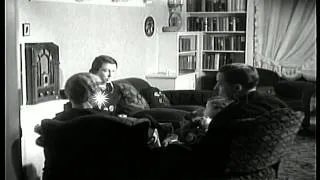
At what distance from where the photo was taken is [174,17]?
14.0 feet

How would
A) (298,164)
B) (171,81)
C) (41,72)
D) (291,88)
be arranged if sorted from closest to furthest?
(41,72)
(298,164)
(291,88)
(171,81)

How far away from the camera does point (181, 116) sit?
2.88 m

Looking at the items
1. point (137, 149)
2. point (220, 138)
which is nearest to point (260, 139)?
point (220, 138)

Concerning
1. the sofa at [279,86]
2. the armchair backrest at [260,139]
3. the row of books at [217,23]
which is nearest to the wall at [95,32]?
the row of books at [217,23]

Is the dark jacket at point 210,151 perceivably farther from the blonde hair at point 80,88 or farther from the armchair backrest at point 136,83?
the armchair backrest at point 136,83

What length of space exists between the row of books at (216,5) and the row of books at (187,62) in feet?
1.27

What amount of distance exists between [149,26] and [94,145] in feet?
7.68

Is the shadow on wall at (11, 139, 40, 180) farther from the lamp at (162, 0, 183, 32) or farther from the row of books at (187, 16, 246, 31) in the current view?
→ the row of books at (187, 16, 246, 31)

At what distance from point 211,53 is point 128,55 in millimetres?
780

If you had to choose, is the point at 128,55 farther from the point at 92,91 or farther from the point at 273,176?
the point at 273,176

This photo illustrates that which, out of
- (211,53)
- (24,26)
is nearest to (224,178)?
(24,26)

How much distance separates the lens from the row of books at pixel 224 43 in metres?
4.24

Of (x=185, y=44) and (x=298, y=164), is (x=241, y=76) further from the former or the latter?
(x=185, y=44)

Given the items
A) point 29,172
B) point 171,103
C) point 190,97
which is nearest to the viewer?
point 29,172
